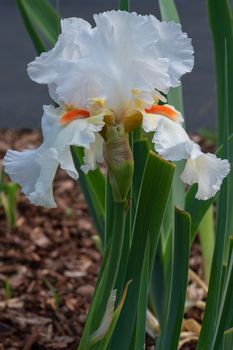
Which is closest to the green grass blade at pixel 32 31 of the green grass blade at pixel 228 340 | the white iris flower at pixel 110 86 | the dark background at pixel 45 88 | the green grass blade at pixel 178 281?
the white iris flower at pixel 110 86

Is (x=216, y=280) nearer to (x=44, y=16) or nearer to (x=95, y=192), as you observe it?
(x=95, y=192)

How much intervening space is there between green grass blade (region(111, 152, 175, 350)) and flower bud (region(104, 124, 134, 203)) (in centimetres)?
5

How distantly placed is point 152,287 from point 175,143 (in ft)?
2.26

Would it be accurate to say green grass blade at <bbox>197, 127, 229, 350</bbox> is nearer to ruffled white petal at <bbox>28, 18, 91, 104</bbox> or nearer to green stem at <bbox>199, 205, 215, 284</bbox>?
ruffled white petal at <bbox>28, 18, 91, 104</bbox>

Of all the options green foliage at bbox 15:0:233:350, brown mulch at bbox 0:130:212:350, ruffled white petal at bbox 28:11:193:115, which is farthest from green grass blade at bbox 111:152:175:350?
brown mulch at bbox 0:130:212:350

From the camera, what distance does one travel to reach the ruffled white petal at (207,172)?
3.66ft

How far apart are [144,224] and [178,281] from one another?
0.12 meters

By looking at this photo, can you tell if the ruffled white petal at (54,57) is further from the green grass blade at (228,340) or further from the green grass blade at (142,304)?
the green grass blade at (228,340)

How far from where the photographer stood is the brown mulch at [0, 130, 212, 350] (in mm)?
2055

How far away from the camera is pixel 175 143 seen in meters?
1.08

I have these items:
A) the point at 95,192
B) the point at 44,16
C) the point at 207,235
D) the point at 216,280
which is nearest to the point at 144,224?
the point at 216,280

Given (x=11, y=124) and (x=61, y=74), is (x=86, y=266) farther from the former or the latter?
(x=11, y=124)

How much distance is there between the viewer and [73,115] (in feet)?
3.67

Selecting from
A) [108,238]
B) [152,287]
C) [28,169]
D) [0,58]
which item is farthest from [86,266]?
[0,58]
